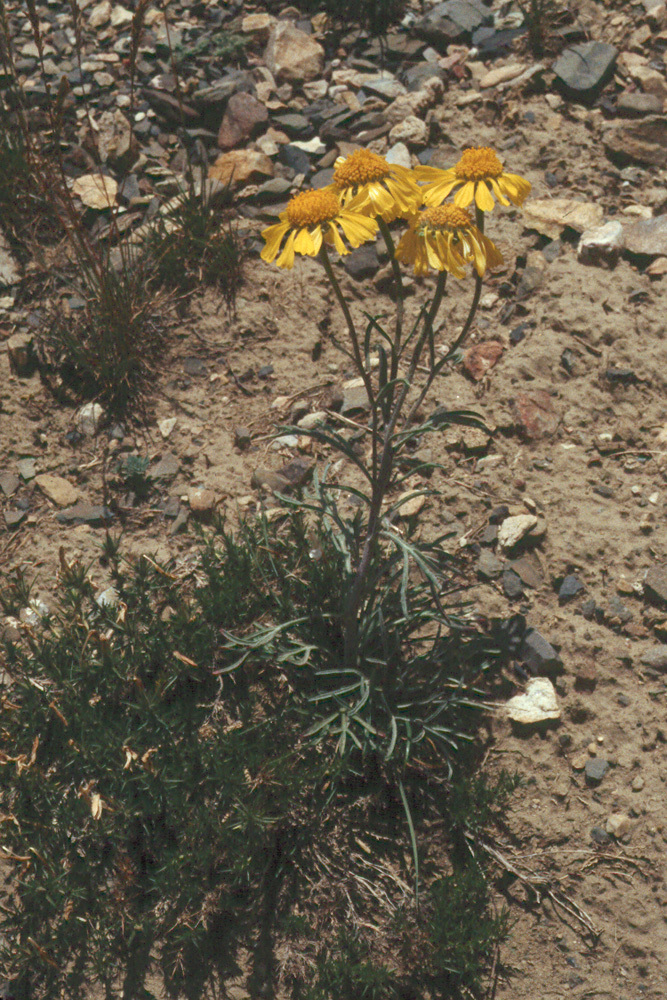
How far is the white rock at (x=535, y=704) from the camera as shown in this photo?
2590 mm

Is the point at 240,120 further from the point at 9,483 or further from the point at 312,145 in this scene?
the point at 9,483

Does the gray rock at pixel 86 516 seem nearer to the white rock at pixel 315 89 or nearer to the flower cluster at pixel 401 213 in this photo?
the flower cluster at pixel 401 213

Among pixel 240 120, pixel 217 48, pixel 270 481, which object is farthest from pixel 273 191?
pixel 270 481

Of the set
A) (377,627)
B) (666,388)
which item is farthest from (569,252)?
(377,627)

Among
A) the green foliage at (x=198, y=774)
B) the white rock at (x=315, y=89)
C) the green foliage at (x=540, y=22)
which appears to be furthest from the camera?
the white rock at (x=315, y=89)

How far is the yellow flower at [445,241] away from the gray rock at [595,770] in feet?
4.92

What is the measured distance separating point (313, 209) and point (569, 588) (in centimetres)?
154

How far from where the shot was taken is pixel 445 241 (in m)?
1.86

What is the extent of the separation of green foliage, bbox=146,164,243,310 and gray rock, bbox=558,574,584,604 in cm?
176

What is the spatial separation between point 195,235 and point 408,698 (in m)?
2.11

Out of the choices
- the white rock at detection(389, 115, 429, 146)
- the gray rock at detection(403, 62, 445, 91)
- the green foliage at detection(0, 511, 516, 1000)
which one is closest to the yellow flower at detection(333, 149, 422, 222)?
the green foliage at detection(0, 511, 516, 1000)


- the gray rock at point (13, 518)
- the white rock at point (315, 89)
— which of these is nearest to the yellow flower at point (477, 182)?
the gray rock at point (13, 518)

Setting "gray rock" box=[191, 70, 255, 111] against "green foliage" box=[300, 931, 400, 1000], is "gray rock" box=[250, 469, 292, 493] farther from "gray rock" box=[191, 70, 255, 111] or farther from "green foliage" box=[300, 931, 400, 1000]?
"gray rock" box=[191, 70, 255, 111]

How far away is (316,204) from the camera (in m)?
1.87
